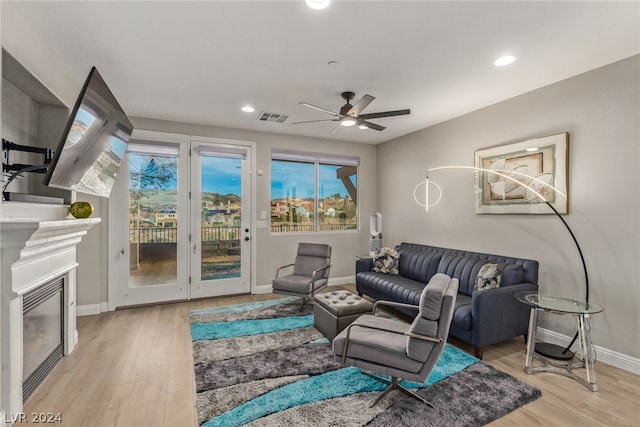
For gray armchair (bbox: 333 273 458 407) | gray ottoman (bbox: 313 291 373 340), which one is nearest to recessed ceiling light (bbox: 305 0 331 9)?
gray armchair (bbox: 333 273 458 407)

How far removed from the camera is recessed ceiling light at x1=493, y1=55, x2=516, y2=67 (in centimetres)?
263

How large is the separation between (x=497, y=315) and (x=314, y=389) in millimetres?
1870

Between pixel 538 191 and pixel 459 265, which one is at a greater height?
pixel 538 191

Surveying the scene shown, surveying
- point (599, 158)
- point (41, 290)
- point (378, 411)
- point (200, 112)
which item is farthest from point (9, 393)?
point (599, 158)

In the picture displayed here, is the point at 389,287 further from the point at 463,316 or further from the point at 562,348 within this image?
the point at 562,348

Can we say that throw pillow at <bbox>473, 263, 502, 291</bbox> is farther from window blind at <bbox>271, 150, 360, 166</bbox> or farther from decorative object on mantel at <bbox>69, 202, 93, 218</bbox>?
decorative object on mantel at <bbox>69, 202, 93, 218</bbox>

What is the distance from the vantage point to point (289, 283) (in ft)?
13.5

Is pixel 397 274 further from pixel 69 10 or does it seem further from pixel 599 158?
pixel 69 10

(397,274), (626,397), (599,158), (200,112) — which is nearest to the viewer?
(626,397)

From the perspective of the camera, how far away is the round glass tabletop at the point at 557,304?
2.42 metres

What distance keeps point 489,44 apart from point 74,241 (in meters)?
4.12

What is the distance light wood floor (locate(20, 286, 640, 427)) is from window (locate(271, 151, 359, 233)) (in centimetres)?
270

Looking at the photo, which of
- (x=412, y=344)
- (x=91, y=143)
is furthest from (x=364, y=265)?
(x=91, y=143)

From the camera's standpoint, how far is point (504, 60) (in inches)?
106
